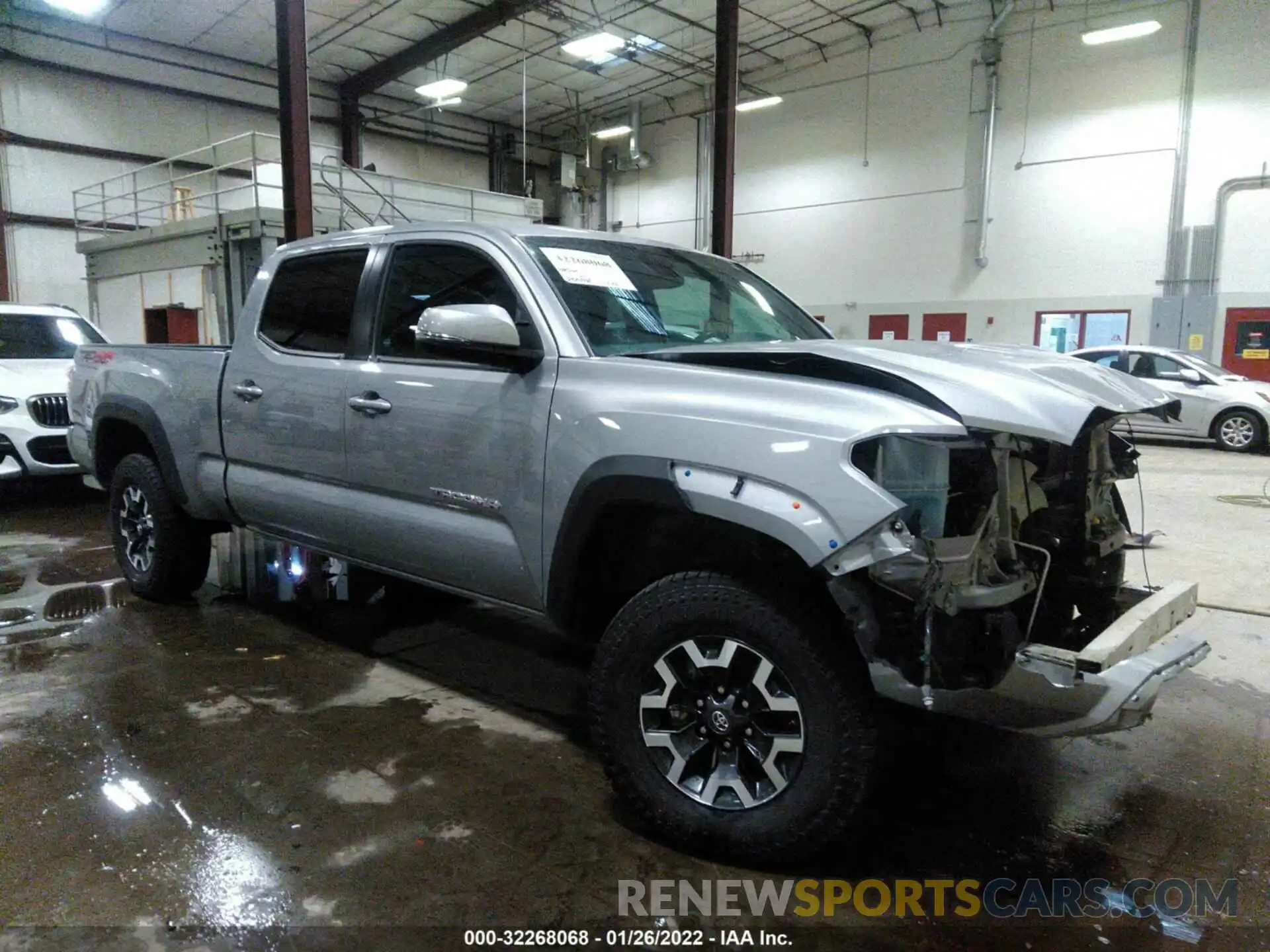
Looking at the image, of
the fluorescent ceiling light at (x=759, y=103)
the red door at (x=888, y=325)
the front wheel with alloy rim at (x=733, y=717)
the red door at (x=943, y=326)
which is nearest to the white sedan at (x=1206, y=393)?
the red door at (x=943, y=326)

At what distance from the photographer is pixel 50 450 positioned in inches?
276

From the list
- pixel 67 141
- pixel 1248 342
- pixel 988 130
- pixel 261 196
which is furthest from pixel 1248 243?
pixel 67 141

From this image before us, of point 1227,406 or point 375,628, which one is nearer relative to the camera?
point 375,628

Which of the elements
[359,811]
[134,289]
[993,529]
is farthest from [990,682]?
[134,289]

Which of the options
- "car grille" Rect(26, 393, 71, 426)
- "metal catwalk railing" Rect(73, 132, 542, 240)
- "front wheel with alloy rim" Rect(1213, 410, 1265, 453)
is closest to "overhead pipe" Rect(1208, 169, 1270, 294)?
"front wheel with alloy rim" Rect(1213, 410, 1265, 453)

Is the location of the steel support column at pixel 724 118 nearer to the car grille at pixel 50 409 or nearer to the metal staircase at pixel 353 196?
the metal staircase at pixel 353 196

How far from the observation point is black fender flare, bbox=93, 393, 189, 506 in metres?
4.14

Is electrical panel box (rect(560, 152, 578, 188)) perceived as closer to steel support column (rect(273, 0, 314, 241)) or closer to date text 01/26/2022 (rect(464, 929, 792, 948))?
steel support column (rect(273, 0, 314, 241))

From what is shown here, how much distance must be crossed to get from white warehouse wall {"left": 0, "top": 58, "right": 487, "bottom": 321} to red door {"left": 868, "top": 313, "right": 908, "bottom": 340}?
1129 cm

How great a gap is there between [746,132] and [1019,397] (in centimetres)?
2037

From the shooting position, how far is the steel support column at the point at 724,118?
10.4 m

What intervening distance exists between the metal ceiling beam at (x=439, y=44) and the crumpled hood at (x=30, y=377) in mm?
11367

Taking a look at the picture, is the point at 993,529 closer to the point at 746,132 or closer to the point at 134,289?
the point at 134,289

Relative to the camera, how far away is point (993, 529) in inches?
84.4
